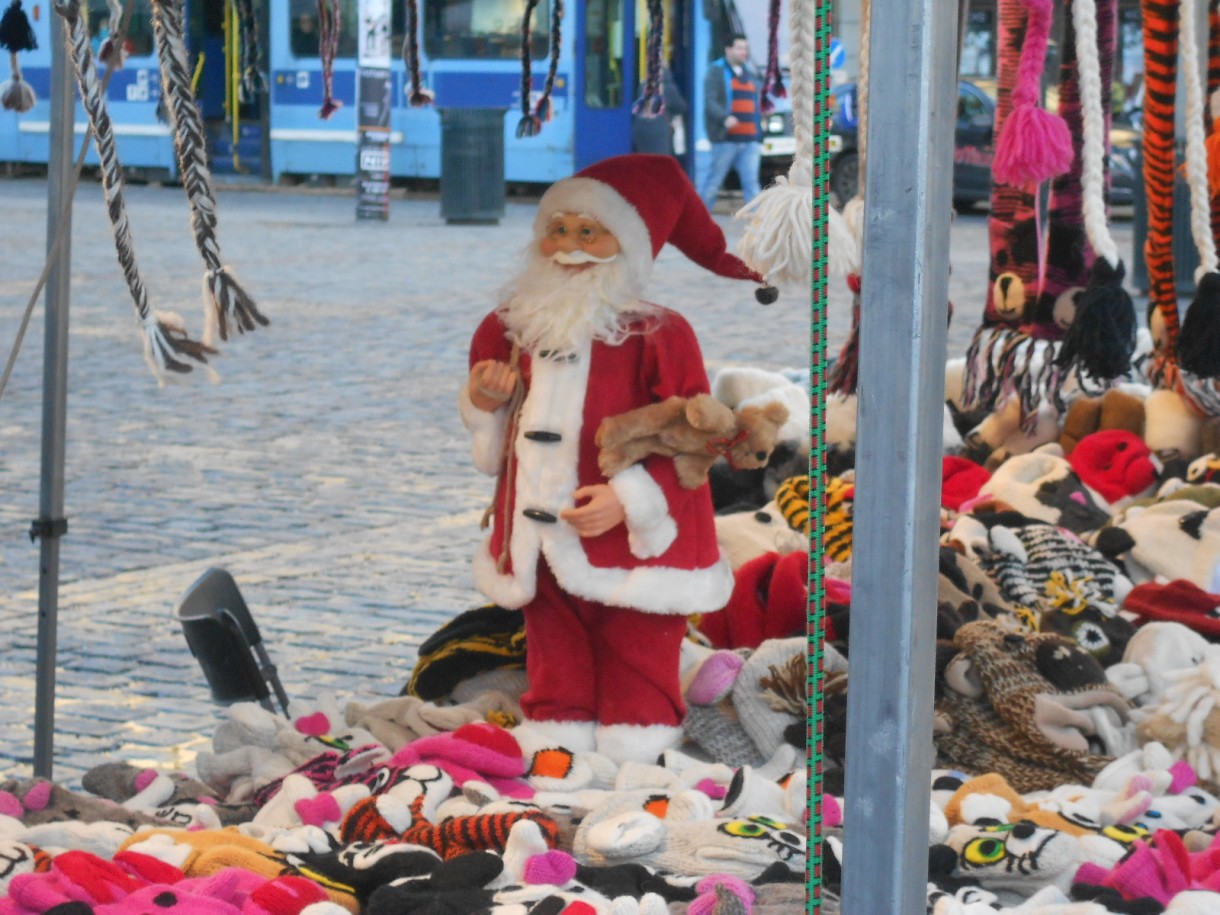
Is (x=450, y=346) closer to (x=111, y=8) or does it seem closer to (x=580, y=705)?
(x=580, y=705)

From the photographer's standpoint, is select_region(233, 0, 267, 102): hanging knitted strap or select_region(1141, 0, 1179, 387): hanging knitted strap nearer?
select_region(233, 0, 267, 102): hanging knitted strap

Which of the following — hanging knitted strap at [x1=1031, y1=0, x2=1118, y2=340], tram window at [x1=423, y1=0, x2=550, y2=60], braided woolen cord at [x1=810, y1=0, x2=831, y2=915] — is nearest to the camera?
braided woolen cord at [x1=810, y1=0, x2=831, y2=915]

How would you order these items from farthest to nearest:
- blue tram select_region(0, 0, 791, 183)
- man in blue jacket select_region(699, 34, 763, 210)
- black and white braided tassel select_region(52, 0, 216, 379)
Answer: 1. blue tram select_region(0, 0, 791, 183)
2. man in blue jacket select_region(699, 34, 763, 210)
3. black and white braided tassel select_region(52, 0, 216, 379)

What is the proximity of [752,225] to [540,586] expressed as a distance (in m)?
1.32

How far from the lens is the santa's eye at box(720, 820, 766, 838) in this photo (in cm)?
274

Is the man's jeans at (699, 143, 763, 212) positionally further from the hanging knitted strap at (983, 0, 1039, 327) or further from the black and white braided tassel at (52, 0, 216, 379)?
the black and white braided tassel at (52, 0, 216, 379)

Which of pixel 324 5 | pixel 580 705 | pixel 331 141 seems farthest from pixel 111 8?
pixel 331 141

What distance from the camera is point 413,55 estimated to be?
3.68m

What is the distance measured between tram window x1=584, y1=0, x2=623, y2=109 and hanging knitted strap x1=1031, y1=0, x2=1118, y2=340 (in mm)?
13010

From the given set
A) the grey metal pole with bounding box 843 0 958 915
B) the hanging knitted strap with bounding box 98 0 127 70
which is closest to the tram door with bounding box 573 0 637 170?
the hanging knitted strap with bounding box 98 0 127 70

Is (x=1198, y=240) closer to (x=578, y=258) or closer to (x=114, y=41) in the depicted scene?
(x=578, y=258)

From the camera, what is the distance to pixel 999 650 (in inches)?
135

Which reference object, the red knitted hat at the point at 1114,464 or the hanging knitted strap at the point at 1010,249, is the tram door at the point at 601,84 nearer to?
the red knitted hat at the point at 1114,464

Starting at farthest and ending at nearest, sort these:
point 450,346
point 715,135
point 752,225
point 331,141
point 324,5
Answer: point 331,141 → point 715,135 → point 450,346 → point 324,5 → point 752,225
